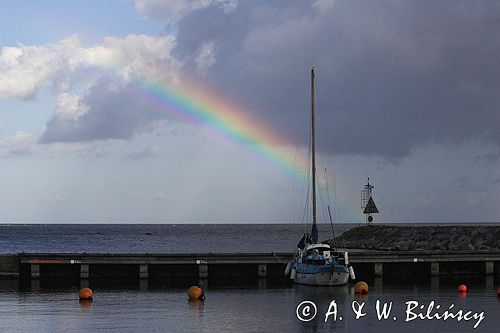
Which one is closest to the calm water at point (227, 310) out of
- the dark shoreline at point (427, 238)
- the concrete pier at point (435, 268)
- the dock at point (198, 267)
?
the dock at point (198, 267)

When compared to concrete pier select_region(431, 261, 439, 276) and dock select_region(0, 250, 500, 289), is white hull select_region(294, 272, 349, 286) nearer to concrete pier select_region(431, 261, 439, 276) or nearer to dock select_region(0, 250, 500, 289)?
dock select_region(0, 250, 500, 289)

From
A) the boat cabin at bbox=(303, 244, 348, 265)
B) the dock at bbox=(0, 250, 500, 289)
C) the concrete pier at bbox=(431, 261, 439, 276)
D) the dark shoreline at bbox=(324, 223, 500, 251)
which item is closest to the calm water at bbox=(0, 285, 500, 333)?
the boat cabin at bbox=(303, 244, 348, 265)

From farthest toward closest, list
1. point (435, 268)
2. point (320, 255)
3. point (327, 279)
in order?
point (435, 268)
point (320, 255)
point (327, 279)

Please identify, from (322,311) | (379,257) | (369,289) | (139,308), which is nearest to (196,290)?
(139,308)

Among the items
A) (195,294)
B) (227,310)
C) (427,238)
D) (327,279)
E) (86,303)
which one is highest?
(427,238)

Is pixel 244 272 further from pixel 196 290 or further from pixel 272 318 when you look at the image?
pixel 272 318

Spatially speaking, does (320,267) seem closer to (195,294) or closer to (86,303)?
(195,294)

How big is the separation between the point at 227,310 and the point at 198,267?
15673 millimetres

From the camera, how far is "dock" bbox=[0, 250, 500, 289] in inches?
2363

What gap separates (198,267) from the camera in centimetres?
6247

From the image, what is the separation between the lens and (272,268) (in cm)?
6378

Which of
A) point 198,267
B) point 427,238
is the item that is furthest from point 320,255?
point 427,238

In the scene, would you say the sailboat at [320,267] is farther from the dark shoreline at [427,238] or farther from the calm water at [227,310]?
the dark shoreline at [427,238]

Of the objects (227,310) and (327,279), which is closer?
(227,310)
